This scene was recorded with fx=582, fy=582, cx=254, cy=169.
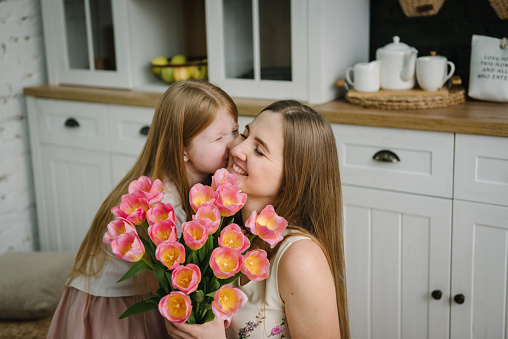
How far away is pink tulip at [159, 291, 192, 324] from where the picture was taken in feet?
2.96

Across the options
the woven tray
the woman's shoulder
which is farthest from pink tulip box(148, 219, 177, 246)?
the woven tray

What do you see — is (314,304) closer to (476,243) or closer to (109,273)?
(109,273)

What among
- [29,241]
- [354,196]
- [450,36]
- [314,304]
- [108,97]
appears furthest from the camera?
[29,241]

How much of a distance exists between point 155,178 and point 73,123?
132 centimetres

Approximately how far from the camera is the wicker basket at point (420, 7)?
209 centimetres

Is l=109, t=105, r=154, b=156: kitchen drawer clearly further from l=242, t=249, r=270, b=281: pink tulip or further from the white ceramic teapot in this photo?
l=242, t=249, r=270, b=281: pink tulip

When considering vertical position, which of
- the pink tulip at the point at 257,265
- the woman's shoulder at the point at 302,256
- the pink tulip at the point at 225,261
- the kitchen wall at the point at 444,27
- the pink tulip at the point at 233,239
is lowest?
the woman's shoulder at the point at 302,256

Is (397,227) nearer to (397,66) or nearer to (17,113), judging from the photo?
(397,66)

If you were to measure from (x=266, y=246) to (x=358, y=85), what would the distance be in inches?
39.6

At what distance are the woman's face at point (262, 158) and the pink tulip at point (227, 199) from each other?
260mm

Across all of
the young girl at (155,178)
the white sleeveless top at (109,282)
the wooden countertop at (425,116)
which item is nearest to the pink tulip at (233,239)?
the young girl at (155,178)

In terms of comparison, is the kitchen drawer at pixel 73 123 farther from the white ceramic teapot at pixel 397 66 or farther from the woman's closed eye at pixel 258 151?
the woman's closed eye at pixel 258 151

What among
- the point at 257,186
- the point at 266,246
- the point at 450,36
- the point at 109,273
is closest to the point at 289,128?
the point at 257,186

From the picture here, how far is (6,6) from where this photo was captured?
2.65 m
